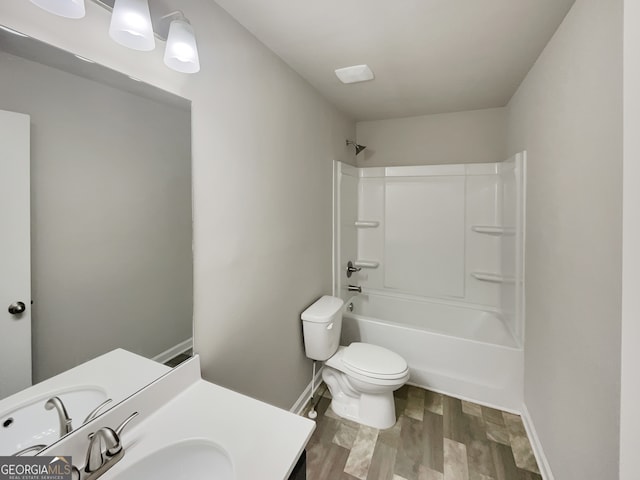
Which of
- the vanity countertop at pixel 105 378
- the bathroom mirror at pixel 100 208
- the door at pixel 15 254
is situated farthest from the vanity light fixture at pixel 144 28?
the vanity countertop at pixel 105 378

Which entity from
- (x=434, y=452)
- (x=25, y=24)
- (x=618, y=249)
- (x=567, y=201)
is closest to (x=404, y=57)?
(x=567, y=201)

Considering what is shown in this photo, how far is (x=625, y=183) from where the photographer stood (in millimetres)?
897

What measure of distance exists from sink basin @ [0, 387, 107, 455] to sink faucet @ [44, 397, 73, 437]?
0.11 feet

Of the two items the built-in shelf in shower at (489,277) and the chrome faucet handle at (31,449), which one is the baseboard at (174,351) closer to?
the chrome faucet handle at (31,449)

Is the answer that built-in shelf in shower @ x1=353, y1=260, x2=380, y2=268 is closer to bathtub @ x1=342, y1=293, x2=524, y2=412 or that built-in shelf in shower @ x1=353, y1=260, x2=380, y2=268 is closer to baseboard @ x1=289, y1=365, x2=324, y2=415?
bathtub @ x1=342, y1=293, x2=524, y2=412

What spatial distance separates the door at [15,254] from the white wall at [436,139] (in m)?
2.88

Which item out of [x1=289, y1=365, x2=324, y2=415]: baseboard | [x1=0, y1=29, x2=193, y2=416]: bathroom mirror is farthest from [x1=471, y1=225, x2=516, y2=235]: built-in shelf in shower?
[x1=0, y1=29, x2=193, y2=416]: bathroom mirror

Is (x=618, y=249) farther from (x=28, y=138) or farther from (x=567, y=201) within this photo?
(x=28, y=138)

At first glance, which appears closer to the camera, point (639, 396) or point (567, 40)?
point (639, 396)

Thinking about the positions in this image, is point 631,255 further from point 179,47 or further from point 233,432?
point 179,47

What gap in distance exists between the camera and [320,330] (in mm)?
1993

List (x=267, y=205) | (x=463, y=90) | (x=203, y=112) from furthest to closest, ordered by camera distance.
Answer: (x=463, y=90) → (x=267, y=205) → (x=203, y=112)

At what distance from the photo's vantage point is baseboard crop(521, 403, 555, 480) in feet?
5.08

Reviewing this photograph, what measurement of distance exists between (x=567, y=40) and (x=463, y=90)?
970 millimetres
